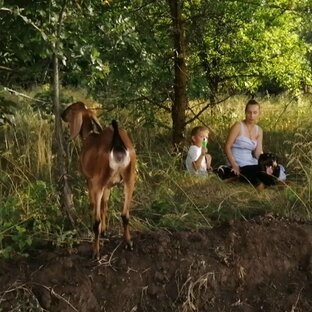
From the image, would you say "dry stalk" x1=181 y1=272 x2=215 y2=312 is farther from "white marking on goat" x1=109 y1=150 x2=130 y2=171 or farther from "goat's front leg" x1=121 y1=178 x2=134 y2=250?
"white marking on goat" x1=109 y1=150 x2=130 y2=171

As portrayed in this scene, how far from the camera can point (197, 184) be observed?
21.2 feet

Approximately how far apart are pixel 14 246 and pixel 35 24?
1.65 metres

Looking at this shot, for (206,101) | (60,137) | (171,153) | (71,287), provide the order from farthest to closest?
1. (206,101)
2. (171,153)
3. (60,137)
4. (71,287)

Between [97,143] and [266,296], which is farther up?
[97,143]

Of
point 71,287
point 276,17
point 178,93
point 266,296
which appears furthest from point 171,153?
point 71,287

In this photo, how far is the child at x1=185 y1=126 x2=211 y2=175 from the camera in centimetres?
698

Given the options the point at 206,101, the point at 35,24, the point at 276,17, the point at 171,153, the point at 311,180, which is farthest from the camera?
the point at 206,101

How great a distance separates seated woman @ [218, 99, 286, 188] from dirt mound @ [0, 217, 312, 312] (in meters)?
1.83

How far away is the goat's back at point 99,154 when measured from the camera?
4.34 meters

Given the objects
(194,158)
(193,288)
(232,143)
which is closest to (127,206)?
(193,288)

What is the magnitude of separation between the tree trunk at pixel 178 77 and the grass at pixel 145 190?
0.49ft

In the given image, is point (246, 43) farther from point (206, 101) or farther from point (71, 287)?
point (71, 287)

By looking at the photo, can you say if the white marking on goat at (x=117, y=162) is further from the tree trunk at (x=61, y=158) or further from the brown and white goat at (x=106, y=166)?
the tree trunk at (x=61, y=158)

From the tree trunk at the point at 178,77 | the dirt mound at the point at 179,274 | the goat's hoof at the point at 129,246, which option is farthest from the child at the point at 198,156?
the goat's hoof at the point at 129,246
